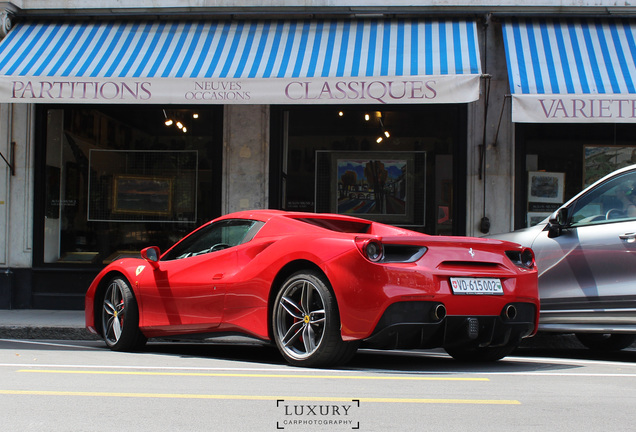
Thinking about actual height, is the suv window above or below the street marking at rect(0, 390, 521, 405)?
above

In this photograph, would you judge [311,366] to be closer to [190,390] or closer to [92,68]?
[190,390]

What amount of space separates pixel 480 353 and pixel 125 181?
7404 mm

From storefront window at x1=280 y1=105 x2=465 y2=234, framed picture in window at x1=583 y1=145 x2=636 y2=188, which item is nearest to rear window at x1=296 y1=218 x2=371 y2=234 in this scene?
storefront window at x1=280 y1=105 x2=465 y2=234

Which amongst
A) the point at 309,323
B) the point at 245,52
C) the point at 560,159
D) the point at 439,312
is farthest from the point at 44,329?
the point at 560,159

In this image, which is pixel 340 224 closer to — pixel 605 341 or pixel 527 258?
pixel 527 258

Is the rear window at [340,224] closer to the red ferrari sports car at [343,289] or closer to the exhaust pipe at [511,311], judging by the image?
the red ferrari sports car at [343,289]

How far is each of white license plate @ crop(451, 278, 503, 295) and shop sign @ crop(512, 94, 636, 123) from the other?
4228 millimetres

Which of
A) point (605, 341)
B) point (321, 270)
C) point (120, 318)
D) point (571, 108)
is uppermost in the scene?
point (571, 108)

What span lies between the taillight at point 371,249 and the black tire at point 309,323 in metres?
0.38

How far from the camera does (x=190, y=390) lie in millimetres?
4805

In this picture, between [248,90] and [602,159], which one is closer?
[248,90]

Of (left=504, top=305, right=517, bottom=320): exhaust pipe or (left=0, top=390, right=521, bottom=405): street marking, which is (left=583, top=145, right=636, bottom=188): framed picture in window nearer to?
(left=504, top=305, right=517, bottom=320): exhaust pipe

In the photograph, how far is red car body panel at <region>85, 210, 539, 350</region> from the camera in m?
5.39

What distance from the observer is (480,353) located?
6.59m
